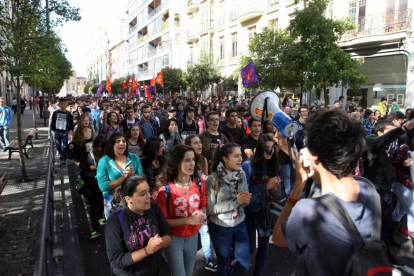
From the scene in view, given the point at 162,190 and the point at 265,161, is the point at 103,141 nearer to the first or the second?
the point at 162,190

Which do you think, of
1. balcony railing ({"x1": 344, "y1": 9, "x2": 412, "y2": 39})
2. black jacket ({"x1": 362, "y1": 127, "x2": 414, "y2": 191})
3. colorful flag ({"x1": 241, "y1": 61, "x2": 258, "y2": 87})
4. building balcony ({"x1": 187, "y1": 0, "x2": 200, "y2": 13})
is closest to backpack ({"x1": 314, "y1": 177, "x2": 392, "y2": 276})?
black jacket ({"x1": 362, "y1": 127, "x2": 414, "y2": 191})

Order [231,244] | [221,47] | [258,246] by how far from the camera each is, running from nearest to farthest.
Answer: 1. [231,244]
2. [258,246]
3. [221,47]

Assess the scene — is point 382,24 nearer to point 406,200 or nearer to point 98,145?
point 406,200

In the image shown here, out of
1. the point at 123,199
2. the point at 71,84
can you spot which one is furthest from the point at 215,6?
the point at 71,84

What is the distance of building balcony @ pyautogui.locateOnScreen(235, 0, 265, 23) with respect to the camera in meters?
24.6

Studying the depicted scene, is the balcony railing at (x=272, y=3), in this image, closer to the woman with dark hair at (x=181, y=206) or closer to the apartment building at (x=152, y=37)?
the apartment building at (x=152, y=37)

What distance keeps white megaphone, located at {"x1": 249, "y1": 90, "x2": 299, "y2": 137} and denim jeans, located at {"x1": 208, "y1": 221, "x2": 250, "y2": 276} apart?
1.17 m

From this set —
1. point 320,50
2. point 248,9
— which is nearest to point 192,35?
point 248,9

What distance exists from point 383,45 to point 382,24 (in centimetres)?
101

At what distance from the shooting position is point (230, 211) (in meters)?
3.21

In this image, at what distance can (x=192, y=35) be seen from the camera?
36.8 metres

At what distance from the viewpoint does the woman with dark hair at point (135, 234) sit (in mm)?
2426

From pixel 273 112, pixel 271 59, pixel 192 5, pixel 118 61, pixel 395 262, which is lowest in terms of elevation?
pixel 395 262

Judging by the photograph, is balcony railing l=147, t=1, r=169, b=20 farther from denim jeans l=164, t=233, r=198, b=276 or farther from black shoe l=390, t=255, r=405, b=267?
denim jeans l=164, t=233, r=198, b=276
